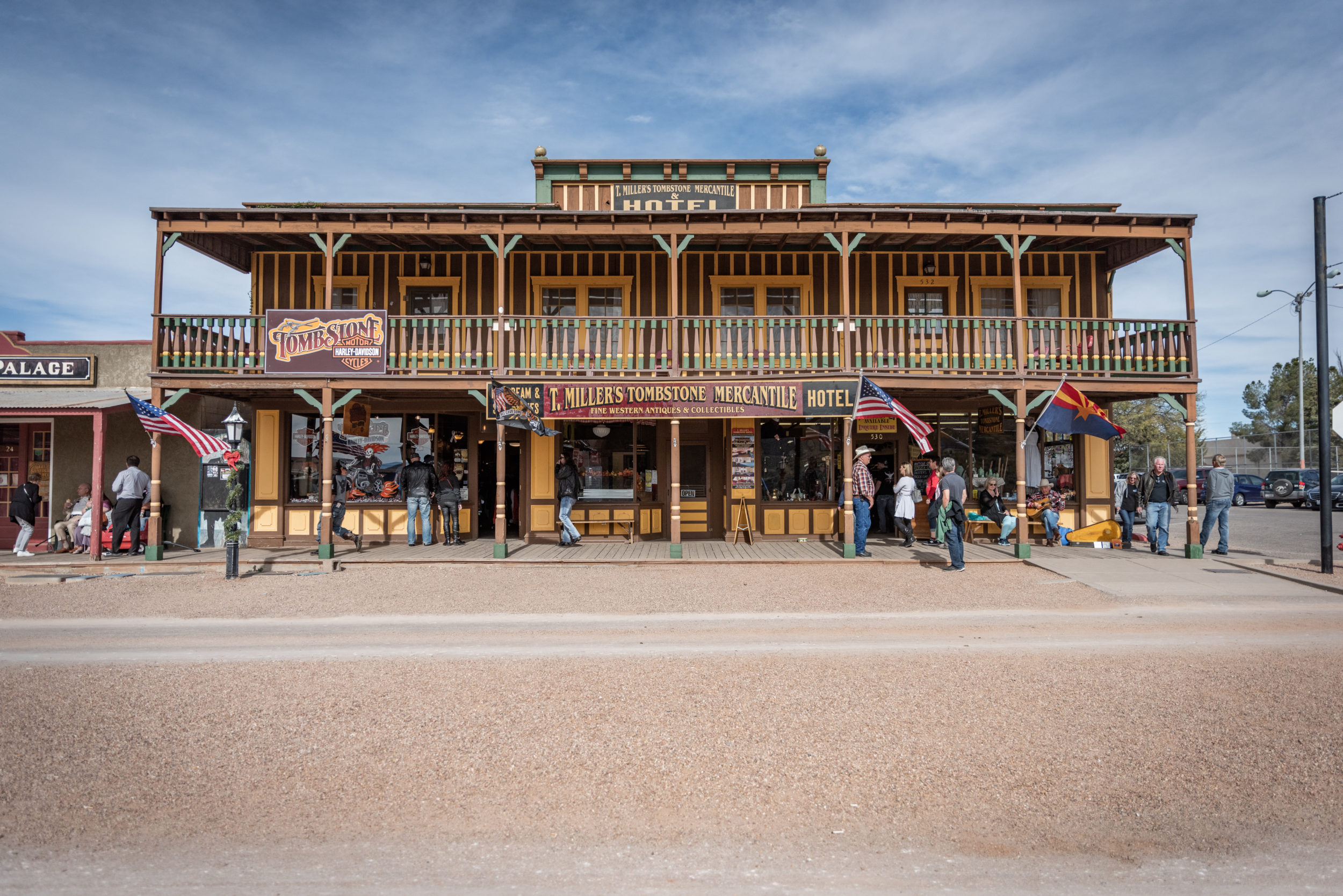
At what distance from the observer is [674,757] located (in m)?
4.59

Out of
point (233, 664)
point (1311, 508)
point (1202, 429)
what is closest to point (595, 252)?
point (233, 664)

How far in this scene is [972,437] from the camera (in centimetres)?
1556

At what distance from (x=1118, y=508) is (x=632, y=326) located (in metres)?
10.1

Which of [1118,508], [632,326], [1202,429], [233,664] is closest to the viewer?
[233,664]

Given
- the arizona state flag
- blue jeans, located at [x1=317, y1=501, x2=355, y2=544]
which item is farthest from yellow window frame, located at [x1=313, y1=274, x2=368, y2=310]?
the arizona state flag

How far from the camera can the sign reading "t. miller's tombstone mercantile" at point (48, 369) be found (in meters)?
15.5

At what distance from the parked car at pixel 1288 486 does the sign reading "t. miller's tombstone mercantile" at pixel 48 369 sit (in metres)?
37.6

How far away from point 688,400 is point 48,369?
1350cm

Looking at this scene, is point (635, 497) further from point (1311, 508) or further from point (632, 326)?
point (1311, 508)

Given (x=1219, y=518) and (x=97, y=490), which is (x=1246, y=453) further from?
(x=97, y=490)

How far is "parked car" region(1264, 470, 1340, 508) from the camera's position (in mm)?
28244

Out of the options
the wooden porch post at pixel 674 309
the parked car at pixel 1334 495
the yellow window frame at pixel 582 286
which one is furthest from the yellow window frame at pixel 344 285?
the parked car at pixel 1334 495

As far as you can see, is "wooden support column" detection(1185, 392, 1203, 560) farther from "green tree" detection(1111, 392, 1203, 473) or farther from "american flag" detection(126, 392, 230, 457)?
"green tree" detection(1111, 392, 1203, 473)

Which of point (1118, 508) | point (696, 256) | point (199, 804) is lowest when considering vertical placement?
point (199, 804)
